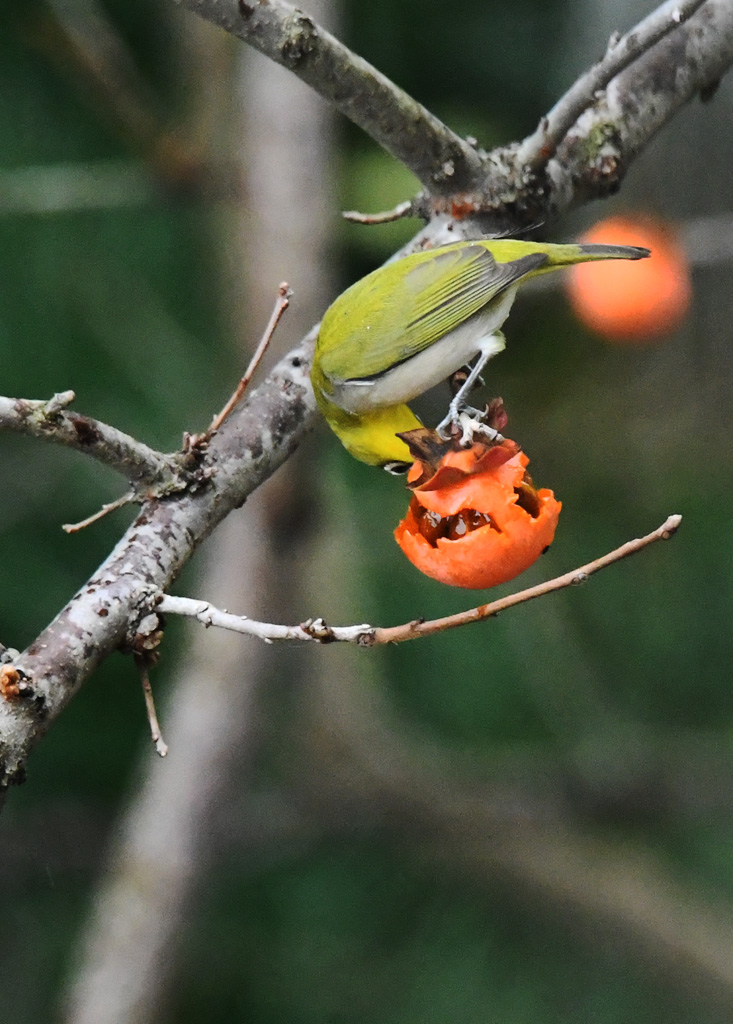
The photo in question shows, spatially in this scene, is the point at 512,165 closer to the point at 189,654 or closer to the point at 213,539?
the point at 189,654

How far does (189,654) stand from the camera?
13.0 ft

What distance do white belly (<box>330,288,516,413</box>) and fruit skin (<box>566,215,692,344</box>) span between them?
124 cm

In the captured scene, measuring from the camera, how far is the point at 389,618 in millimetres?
4691

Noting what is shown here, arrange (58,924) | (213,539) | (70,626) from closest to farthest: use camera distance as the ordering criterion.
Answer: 1. (70,626)
2. (213,539)
3. (58,924)

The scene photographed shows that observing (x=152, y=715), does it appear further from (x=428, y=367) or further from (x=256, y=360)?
(x=428, y=367)

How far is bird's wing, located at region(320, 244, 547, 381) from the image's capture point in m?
2.04

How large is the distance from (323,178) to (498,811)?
2648 millimetres

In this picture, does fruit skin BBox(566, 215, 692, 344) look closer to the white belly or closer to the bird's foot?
the white belly

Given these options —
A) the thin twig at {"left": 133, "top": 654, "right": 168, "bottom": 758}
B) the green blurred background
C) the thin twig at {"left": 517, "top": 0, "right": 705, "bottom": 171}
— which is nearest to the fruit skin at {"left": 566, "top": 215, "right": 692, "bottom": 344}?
the green blurred background

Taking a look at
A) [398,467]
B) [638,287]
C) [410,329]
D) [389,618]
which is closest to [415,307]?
[410,329]

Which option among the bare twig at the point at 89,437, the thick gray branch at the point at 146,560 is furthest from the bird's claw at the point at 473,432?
the bare twig at the point at 89,437

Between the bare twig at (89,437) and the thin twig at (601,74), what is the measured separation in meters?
0.85

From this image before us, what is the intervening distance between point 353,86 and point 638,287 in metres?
1.75

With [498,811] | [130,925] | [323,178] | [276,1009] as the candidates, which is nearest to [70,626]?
[130,925]
